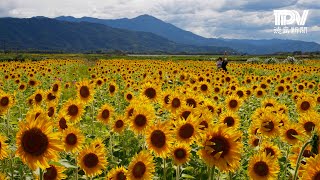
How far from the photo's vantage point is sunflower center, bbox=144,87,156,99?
8727mm

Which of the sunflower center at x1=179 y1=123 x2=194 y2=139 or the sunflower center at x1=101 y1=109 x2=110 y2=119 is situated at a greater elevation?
the sunflower center at x1=179 y1=123 x2=194 y2=139

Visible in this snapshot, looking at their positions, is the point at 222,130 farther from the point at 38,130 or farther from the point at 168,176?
the point at 168,176

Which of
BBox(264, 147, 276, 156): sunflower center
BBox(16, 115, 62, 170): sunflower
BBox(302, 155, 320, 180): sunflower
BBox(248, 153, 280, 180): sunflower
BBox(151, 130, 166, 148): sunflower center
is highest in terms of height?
BBox(16, 115, 62, 170): sunflower

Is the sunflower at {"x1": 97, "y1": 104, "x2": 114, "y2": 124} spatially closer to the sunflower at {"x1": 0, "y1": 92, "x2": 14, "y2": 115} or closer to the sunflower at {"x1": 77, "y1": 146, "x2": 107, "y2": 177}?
the sunflower at {"x1": 0, "y1": 92, "x2": 14, "y2": 115}

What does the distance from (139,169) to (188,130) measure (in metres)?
0.72

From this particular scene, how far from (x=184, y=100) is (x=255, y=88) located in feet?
→ 24.5

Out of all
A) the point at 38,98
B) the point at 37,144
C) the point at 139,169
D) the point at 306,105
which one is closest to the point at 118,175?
the point at 139,169

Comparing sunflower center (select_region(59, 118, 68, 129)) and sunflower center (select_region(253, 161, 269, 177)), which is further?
sunflower center (select_region(59, 118, 68, 129))

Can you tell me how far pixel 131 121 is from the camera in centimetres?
620

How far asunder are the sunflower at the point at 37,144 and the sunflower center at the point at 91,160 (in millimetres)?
1900

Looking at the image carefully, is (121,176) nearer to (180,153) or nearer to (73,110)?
(180,153)

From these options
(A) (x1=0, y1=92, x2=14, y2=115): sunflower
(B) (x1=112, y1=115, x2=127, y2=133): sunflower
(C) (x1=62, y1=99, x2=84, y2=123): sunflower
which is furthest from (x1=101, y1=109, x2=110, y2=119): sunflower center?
(A) (x1=0, y1=92, x2=14, y2=115): sunflower

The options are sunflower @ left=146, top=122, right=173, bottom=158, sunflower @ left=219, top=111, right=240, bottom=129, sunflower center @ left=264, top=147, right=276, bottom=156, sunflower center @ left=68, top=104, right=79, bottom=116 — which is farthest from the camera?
sunflower center @ left=68, top=104, right=79, bottom=116

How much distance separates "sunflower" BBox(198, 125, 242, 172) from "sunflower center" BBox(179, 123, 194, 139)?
3.36 ft
